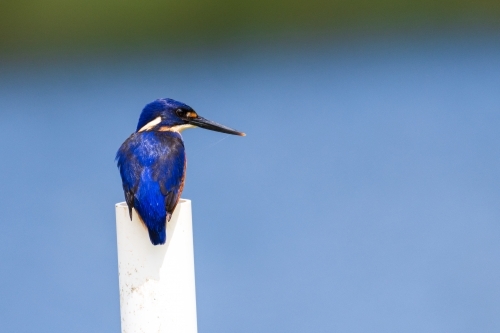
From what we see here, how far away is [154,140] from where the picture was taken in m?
1.58

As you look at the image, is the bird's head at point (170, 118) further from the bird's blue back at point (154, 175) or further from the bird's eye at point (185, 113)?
the bird's blue back at point (154, 175)

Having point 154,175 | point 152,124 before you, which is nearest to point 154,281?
point 154,175

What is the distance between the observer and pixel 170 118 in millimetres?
1810

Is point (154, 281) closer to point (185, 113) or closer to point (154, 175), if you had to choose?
point (154, 175)

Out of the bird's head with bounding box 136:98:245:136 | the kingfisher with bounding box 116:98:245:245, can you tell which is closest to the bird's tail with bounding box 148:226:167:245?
the kingfisher with bounding box 116:98:245:245

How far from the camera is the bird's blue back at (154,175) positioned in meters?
1.26

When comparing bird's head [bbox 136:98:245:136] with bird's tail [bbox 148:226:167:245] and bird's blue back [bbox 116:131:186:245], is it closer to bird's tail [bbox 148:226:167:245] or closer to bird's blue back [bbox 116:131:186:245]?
bird's blue back [bbox 116:131:186:245]

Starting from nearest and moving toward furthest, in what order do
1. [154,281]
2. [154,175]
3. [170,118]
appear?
[154,281], [154,175], [170,118]

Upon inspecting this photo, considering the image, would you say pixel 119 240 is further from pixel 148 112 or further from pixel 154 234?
pixel 148 112

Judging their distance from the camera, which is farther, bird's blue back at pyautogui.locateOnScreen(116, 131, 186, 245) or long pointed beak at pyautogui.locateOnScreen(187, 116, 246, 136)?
long pointed beak at pyautogui.locateOnScreen(187, 116, 246, 136)

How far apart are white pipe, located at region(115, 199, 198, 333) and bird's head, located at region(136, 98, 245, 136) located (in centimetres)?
63

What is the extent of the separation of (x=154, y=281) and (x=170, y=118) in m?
0.72

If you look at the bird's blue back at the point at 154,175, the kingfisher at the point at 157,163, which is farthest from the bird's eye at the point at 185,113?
the bird's blue back at the point at 154,175

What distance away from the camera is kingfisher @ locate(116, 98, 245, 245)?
128 cm
